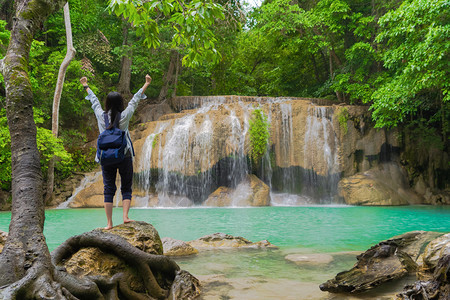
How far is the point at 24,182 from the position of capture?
2.76 metres

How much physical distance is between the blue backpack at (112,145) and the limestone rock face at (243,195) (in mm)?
12486

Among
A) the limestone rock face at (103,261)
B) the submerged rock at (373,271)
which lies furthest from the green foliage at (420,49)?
the limestone rock face at (103,261)

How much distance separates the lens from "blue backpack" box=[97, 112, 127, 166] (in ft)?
11.9

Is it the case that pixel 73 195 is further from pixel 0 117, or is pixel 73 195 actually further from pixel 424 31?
pixel 424 31

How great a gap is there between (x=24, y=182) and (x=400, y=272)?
3.62 m

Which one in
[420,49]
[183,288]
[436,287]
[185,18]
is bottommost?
[183,288]

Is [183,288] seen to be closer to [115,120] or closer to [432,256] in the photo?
[115,120]

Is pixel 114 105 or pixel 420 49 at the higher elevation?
pixel 420 49

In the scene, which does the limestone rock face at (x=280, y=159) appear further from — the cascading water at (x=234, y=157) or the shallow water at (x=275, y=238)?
the shallow water at (x=275, y=238)

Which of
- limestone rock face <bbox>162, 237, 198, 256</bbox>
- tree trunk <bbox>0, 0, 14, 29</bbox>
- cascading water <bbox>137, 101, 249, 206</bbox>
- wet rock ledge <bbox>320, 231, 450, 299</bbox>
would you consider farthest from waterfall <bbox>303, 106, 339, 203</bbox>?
tree trunk <bbox>0, 0, 14, 29</bbox>

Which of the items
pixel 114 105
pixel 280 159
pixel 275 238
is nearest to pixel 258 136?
pixel 280 159

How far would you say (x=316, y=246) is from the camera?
22.5 ft

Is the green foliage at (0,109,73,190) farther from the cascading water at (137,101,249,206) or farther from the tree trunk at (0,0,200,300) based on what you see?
the tree trunk at (0,0,200,300)

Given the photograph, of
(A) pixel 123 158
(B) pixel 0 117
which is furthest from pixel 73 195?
(A) pixel 123 158
